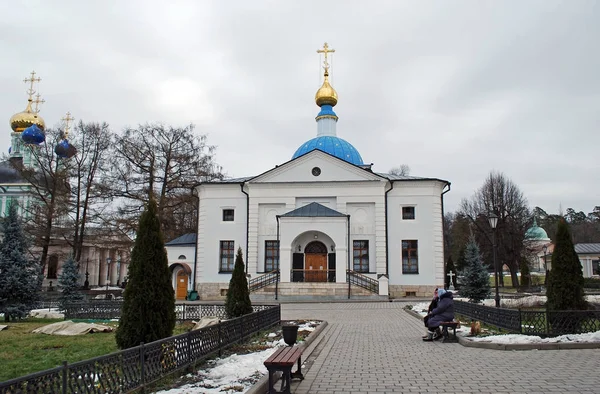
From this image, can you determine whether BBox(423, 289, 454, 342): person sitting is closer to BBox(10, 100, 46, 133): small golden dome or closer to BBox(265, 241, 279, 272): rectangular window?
BBox(265, 241, 279, 272): rectangular window

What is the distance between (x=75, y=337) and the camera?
12656 mm

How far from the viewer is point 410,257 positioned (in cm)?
2947

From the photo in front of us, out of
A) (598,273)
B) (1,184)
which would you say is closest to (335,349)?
(598,273)

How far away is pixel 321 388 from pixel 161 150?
2938cm

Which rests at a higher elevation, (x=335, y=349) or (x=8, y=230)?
(x=8, y=230)

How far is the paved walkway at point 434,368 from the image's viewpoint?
672cm

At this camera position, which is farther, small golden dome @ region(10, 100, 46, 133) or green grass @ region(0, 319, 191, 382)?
small golden dome @ region(10, 100, 46, 133)

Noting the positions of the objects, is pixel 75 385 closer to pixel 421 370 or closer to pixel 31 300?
pixel 421 370

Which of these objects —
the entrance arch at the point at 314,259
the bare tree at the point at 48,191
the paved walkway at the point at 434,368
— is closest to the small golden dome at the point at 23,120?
the bare tree at the point at 48,191

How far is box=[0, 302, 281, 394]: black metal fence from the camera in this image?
15.4ft

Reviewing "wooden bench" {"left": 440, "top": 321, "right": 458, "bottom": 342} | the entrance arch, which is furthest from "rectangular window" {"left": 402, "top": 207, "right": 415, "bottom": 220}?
"wooden bench" {"left": 440, "top": 321, "right": 458, "bottom": 342}

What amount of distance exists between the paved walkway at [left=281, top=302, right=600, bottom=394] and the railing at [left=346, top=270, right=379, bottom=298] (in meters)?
14.9

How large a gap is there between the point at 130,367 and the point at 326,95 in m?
34.4

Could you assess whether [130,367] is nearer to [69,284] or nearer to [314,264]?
[69,284]
